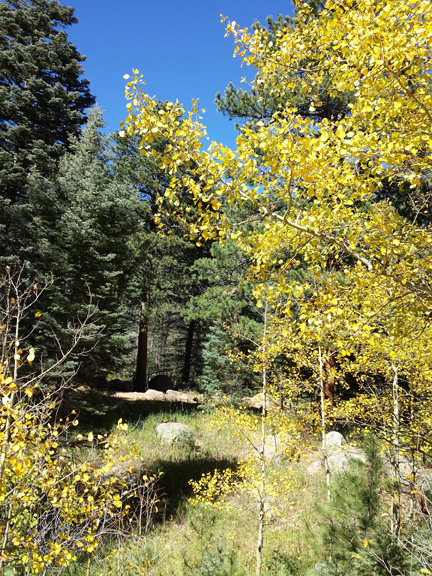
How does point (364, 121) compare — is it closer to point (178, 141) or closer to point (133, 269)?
point (178, 141)

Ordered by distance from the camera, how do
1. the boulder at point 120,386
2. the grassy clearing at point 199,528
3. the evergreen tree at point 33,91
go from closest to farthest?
the grassy clearing at point 199,528, the evergreen tree at point 33,91, the boulder at point 120,386

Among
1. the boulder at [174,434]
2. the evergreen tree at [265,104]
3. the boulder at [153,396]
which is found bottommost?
the boulder at [174,434]

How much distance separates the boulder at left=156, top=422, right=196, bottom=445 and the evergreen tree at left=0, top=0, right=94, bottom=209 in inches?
310

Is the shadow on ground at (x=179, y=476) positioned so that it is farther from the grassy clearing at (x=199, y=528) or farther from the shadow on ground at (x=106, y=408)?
the shadow on ground at (x=106, y=408)

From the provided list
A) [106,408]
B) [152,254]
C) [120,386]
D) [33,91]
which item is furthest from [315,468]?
[33,91]

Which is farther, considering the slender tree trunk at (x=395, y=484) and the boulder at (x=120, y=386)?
the boulder at (x=120, y=386)

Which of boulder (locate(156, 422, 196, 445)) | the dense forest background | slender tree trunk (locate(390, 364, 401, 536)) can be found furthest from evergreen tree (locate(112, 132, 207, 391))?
slender tree trunk (locate(390, 364, 401, 536))

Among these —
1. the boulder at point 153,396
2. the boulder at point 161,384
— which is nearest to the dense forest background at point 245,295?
the boulder at point 153,396

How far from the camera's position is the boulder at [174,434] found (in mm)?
9500

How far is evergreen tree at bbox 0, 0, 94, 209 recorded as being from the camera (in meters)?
9.05

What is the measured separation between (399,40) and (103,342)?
6.99m

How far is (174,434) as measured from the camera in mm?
9602

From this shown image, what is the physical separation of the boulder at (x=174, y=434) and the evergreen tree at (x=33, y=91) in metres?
7.87

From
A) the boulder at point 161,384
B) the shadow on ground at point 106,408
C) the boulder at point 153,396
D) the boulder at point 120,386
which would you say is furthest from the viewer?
the boulder at point 161,384
